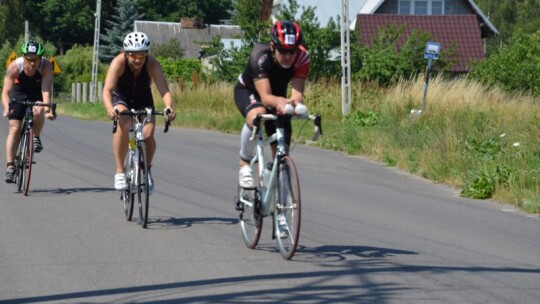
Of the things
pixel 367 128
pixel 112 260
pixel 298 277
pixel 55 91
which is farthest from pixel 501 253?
pixel 55 91

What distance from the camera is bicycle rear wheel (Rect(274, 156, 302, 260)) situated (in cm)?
845

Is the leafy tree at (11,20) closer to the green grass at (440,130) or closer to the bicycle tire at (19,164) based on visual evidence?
the green grass at (440,130)

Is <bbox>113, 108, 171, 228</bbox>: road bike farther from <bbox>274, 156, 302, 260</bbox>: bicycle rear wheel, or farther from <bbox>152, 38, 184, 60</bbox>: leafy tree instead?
<bbox>152, 38, 184, 60</bbox>: leafy tree

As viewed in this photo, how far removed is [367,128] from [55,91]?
56119 mm

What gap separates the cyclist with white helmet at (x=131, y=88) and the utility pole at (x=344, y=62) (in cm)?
1694

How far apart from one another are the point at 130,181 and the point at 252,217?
206 centimetres

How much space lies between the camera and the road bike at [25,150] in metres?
13.6

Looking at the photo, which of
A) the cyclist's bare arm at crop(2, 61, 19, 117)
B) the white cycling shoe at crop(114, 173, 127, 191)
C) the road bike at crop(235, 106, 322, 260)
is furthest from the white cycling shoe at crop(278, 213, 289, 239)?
the cyclist's bare arm at crop(2, 61, 19, 117)

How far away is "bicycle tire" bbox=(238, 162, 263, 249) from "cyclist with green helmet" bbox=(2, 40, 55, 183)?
4700mm

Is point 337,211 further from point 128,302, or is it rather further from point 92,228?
point 128,302

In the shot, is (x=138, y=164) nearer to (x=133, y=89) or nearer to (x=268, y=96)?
(x=133, y=89)

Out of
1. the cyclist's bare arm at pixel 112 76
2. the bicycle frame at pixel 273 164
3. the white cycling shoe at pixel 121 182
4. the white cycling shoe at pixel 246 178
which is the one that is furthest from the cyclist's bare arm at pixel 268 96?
the white cycling shoe at pixel 121 182

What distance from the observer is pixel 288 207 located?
8.58 m

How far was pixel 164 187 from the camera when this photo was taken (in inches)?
569
